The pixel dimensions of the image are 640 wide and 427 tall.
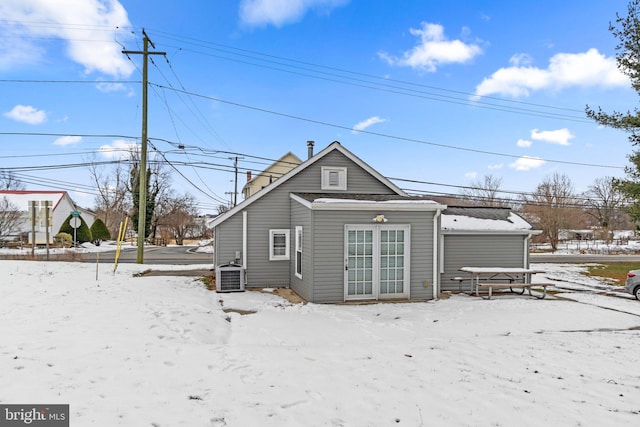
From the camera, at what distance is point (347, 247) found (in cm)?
962

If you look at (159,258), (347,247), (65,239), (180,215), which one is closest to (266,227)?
(347,247)

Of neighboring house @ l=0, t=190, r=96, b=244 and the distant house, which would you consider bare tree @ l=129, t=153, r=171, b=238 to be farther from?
the distant house

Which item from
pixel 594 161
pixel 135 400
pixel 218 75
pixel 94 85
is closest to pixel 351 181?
pixel 135 400

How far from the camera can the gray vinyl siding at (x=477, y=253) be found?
1218cm

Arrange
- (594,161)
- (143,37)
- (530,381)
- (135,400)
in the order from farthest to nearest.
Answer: (594,161)
(143,37)
(530,381)
(135,400)

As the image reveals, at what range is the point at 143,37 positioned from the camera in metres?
15.3

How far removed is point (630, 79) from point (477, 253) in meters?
9.66

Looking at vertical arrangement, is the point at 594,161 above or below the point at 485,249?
above

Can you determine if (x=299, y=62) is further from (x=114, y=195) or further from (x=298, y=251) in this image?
(x=114, y=195)

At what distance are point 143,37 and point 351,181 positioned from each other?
11.2 metres

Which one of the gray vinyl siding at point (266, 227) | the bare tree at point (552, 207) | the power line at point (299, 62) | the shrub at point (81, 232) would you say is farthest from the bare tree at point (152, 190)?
the bare tree at point (552, 207)

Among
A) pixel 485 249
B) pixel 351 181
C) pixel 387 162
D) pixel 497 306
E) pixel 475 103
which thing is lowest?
pixel 497 306

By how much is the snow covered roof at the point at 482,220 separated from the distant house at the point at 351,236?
4 centimetres

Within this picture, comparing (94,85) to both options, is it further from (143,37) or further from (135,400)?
(135,400)
